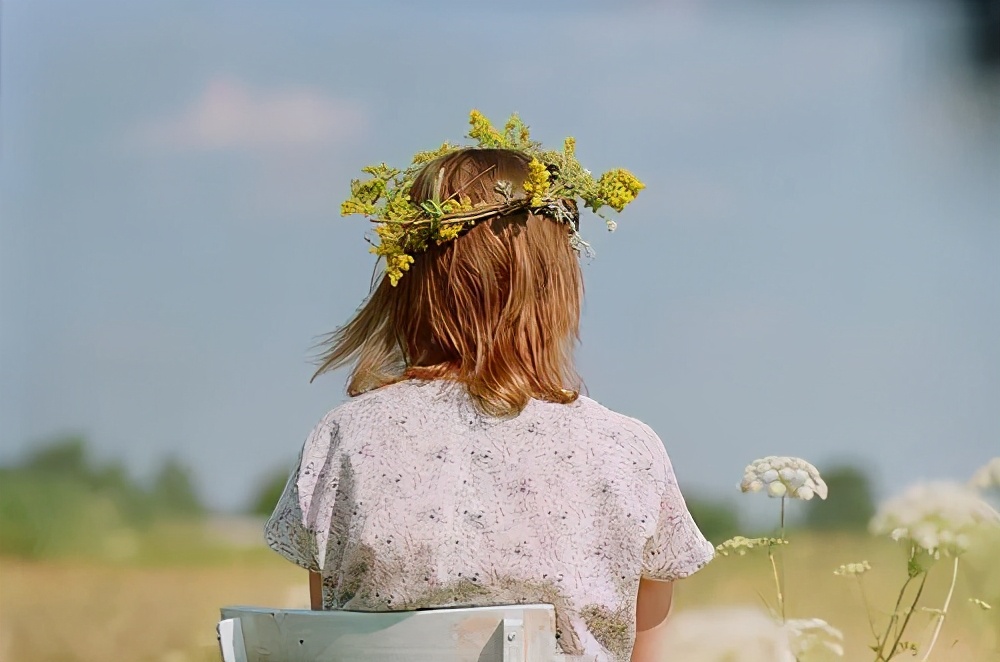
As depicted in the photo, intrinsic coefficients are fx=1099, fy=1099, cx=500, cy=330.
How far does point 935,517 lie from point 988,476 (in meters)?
0.14

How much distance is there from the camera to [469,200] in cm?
116

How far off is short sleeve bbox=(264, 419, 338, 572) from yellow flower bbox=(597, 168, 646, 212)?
1.36 ft

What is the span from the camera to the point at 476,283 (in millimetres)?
1171

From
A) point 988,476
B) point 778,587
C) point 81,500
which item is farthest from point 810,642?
point 81,500

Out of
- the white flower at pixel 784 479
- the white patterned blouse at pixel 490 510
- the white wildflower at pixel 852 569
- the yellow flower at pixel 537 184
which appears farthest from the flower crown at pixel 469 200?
the white wildflower at pixel 852 569

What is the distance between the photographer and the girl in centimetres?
105

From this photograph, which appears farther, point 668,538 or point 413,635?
point 668,538

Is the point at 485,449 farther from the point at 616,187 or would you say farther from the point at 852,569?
the point at 852,569

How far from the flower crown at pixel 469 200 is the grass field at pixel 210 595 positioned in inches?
44.6

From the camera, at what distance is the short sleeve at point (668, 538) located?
44.7 inches

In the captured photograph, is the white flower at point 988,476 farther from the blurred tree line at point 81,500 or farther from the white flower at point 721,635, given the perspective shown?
the blurred tree line at point 81,500

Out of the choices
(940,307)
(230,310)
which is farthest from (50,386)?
(940,307)

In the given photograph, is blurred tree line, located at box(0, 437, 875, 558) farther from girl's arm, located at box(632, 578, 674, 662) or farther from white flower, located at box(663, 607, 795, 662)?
girl's arm, located at box(632, 578, 674, 662)

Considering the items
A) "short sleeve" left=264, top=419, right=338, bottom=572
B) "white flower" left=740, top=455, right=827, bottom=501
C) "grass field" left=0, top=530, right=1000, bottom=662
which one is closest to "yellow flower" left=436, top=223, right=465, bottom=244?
"short sleeve" left=264, top=419, right=338, bottom=572
